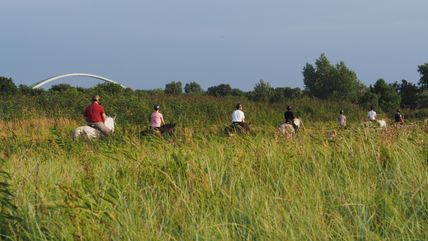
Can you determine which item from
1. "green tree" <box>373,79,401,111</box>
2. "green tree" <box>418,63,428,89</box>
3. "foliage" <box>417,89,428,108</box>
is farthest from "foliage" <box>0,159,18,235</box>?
"green tree" <box>418,63,428,89</box>

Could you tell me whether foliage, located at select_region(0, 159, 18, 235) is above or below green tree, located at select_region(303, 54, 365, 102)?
below

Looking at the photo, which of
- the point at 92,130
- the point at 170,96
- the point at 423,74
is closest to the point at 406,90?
the point at 423,74

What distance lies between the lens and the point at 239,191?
15.6 feet

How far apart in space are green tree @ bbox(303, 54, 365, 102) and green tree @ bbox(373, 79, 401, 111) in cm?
217

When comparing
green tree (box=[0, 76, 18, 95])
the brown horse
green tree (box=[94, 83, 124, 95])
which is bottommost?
the brown horse

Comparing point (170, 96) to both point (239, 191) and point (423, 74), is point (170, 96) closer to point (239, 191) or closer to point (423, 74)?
point (239, 191)

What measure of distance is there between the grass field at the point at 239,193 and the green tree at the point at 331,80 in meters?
60.8

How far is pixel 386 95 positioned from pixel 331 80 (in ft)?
18.8

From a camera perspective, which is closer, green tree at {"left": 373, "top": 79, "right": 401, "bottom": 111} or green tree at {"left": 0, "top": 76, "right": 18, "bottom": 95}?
green tree at {"left": 0, "top": 76, "right": 18, "bottom": 95}

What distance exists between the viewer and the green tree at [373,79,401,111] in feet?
212

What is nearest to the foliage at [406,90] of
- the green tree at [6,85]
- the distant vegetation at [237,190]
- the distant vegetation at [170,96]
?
the distant vegetation at [170,96]

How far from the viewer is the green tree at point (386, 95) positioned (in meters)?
64.7

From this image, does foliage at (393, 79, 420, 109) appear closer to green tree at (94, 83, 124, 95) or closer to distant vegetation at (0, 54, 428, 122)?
distant vegetation at (0, 54, 428, 122)

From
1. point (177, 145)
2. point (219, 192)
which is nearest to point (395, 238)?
point (219, 192)
